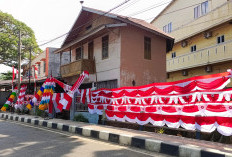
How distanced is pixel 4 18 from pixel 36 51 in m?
6.89

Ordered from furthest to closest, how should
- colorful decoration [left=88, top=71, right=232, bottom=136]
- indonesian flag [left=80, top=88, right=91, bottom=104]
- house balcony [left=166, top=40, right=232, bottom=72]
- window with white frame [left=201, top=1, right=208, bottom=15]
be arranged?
1. window with white frame [left=201, top=1, right=208, bottom=15]
2. house balcony [left=166, top=40, right=232, bottom=72]
3. indonesian flag [left=80, top=88, right=91, bottom=104]
4. colorful decoration [left=88, top=71, right=232, bottom=136]

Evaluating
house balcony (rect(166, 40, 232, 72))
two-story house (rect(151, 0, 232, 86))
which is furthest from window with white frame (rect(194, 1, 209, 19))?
house balcony (rect(166, 40, 232, 72))

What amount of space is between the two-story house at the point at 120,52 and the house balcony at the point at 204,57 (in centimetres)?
257

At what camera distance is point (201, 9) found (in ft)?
59.2

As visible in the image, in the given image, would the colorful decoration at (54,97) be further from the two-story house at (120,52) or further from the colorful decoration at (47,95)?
the two-story house at (120,52)

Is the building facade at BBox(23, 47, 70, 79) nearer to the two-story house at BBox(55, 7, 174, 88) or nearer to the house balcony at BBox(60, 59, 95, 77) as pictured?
the two-story house at BBox(55, 7, 174, 88)

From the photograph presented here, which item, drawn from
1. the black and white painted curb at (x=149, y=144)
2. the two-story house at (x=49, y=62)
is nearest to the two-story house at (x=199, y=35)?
the black and white painted curb at (x=149, y=144)

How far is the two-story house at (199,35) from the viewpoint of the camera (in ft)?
49.7

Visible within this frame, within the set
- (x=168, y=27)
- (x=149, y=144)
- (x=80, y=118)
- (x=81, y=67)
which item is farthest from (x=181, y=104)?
(x=168, y=27)

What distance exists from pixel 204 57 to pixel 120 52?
25.0 ft

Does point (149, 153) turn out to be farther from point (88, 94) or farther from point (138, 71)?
point (138, 71)

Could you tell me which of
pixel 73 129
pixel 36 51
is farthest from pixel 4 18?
pixel 73 129

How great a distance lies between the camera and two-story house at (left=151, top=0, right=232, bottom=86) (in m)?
15.1

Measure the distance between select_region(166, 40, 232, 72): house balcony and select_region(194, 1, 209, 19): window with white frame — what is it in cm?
349
